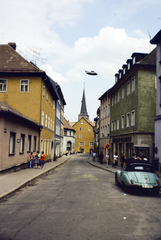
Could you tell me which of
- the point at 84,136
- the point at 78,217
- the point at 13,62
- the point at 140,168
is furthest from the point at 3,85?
the point at 84,136

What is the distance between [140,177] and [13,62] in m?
22.4

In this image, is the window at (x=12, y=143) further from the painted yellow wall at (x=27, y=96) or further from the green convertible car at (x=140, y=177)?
the green convertible car at (x=140, y=177)

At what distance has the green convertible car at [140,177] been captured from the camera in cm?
1138

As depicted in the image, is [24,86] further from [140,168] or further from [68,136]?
[68,136]

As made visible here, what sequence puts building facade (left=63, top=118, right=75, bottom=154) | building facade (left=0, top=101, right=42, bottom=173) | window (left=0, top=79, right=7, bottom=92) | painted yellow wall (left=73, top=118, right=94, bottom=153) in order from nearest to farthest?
building facade (left=0, top=101, right=42, bottom=173)
window (left=0, top=79, right=7, bottom=92)
building facade (left=63, top=118, right=75, bottom=154)
painted yellow wall (left=73, top=118, right=94, bottom=153)

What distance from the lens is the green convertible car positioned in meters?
11.4

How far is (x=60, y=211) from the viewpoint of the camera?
786 cm

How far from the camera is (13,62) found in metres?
29.7

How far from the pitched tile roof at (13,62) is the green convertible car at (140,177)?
18892 mm

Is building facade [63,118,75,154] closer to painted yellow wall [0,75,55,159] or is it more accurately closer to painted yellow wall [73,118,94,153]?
painted yellow wall [73,118,94,153]

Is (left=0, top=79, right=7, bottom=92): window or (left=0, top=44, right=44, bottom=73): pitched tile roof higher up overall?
(left=0, top=44, right=44, bottom=73): pitched tile roof

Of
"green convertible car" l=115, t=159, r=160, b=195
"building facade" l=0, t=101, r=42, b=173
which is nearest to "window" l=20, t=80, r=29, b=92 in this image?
"building facade" l=0, t=101, r=42, b=173

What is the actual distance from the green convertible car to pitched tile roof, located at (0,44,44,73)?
18.9 metres

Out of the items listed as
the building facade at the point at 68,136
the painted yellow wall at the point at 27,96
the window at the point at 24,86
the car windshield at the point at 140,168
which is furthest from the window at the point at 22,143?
the building facade at the point at 68,136
